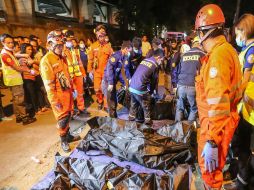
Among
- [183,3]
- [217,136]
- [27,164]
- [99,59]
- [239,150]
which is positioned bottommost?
[27,164]

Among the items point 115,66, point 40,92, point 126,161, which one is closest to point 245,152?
point 126,161

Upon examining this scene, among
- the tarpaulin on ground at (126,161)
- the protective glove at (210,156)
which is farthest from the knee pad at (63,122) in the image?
the protective glove at (210,156)

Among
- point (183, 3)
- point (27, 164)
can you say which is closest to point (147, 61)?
point (27, 164)

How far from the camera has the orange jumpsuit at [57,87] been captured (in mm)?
3857

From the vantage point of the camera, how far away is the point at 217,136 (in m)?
2.15

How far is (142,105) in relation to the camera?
4.60 m

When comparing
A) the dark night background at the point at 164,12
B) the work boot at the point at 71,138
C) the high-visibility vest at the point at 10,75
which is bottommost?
the work boot at the point at 71,138

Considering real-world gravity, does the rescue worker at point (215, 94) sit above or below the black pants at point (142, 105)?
above

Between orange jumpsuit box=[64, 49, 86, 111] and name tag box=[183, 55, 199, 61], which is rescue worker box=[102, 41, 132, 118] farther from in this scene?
name tag box=[183, 55, 199, 61]

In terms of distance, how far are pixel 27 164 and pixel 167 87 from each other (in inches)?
220

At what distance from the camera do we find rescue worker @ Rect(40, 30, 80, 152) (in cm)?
386

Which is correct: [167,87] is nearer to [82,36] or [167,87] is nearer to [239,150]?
[239,150]

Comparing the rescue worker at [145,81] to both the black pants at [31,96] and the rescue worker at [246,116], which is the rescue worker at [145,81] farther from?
the black pants at [31,96]

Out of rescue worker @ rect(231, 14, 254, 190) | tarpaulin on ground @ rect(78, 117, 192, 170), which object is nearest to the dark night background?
tarpaulin on ground @ rect(78, 117, 192, 170)
